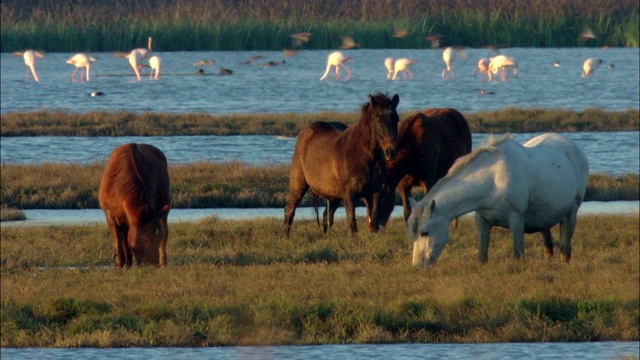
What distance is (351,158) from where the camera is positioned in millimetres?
12422

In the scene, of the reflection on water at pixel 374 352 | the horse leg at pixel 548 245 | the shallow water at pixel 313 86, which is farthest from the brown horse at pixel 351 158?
the shallow water at pixel 313 86

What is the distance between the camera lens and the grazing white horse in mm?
10031

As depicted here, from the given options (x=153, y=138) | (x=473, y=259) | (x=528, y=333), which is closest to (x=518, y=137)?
(x=153, y=138)

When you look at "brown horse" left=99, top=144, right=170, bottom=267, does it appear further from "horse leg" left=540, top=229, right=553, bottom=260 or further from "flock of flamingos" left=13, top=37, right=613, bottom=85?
"flock of flamingos" left=13, top=37, right=613, bottom=85

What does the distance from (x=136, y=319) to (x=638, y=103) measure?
27246mm

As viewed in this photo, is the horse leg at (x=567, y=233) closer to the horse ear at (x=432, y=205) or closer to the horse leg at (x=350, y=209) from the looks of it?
the horse ear at (x=432, y=205)

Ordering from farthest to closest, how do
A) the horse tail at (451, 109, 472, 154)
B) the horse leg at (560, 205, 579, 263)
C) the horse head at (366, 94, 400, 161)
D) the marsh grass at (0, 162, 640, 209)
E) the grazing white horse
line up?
the marsh grass at (0, 162, 640, 209) → the horse tail at (451, 109, 472, 154) → the horse head at (366, 94, 400, 161) → the horse leg at (560, 205, 579, 263) → the grazing white horse

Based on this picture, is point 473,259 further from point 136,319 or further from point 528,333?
point 136,319

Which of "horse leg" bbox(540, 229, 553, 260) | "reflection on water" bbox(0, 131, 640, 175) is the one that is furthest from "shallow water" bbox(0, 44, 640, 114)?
"horse leg" bbox(540, 229, 553, 260)

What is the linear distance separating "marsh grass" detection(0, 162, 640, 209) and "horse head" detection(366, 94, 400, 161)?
5090mm

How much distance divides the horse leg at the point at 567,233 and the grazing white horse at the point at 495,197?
0.25 metres

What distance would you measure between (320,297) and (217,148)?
14813mm

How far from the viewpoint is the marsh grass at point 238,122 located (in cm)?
2631

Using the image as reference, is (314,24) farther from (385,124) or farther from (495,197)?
(495,197)
